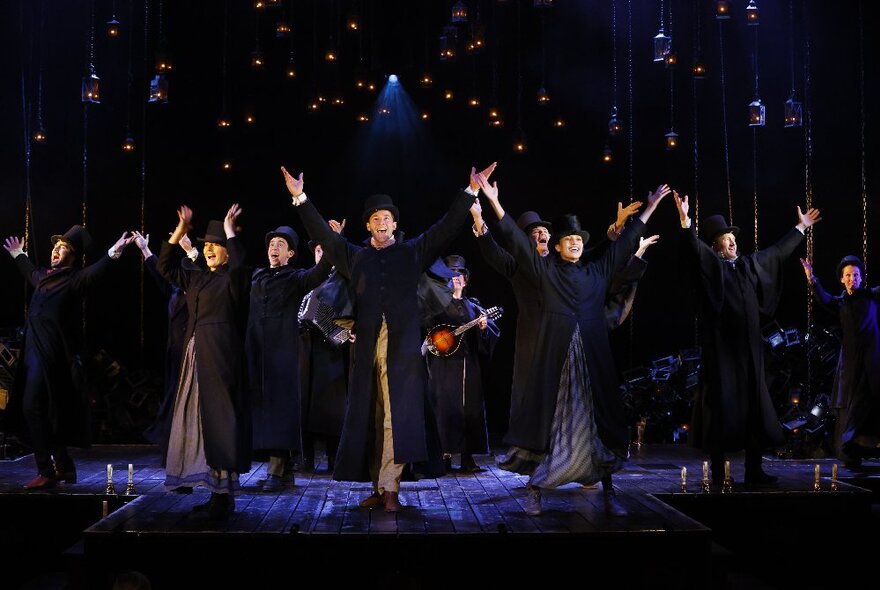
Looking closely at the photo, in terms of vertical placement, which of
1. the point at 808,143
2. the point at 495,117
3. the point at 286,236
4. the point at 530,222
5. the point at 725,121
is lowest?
the point at 286,236

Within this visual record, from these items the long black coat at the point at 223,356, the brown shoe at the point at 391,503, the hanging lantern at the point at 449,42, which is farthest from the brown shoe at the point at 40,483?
the hanging lantern at the point at 449,42

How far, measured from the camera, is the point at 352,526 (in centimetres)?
550

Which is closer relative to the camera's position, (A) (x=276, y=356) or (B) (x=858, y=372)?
(A) (x=276, y=356)

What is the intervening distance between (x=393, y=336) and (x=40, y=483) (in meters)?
2.81

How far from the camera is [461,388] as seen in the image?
26.9 ft

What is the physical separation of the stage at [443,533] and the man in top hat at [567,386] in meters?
0.27

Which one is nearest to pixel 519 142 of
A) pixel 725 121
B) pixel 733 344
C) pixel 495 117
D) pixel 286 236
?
pixel 495 117

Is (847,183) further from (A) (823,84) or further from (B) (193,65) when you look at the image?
(B) (193,65)

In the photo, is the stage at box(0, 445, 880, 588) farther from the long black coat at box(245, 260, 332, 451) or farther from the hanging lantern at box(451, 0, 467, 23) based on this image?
the hanging lantern at box(451, 0, 467, 23)

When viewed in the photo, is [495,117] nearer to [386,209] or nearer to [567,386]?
[386,209]

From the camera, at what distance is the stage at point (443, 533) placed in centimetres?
533

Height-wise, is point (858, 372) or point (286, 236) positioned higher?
point (286, 236)

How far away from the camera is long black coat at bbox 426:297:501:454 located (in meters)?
8.08

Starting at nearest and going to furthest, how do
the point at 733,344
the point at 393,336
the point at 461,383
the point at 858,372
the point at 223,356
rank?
the point at 223,356
the point at 393,336
the point at 733,344
the point at 461,383
the point at 858,372
